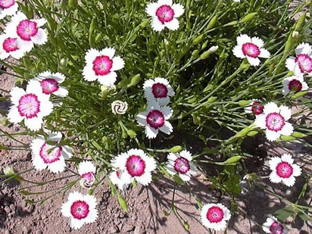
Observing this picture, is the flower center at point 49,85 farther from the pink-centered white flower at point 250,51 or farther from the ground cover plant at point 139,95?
the pink-centered white flower at point 250,51

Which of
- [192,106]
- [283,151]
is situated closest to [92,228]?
[192,106]

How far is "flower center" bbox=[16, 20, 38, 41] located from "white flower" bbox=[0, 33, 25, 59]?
0.04 meters

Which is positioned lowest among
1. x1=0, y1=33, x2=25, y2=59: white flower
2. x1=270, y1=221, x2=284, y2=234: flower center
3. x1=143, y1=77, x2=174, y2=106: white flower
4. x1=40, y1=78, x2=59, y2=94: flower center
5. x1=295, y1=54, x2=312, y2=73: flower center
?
x1=270, y1=221, x2=284, y2=234: flower center

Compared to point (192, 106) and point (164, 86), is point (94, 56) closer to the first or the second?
point (164, 86)

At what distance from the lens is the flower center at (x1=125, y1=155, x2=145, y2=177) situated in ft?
7.41

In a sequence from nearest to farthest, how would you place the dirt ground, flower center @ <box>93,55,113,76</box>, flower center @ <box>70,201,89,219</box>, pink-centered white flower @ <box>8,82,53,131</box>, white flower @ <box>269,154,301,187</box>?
pink-centered white flower @ <box>8,82,53,131</box> < flower center @ <box>93,55,113,76</box> < flower center @ <box>70,201,89,219</box> < white flower @ <box>269,154,301,187</box> < the dirt ground

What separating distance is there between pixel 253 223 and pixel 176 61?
A: 123 centimetres

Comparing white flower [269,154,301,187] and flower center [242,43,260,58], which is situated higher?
flower center [242,43,260,58]

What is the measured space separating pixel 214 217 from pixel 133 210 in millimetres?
660

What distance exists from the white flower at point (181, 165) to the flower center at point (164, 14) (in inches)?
28.0

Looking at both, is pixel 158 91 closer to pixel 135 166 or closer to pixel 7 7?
pixel 135 166

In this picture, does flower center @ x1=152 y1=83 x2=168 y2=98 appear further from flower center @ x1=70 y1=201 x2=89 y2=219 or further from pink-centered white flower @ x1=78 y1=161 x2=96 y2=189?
flower center @ x1=70 y1=201 x2=89 y2=219

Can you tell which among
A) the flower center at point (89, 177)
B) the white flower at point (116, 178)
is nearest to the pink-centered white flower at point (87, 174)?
the flower center at point (89, 177)

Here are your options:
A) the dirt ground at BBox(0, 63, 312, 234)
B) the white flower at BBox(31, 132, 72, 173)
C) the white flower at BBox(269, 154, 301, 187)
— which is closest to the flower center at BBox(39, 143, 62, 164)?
the white flower at BBox(31, 132, 72, 173)
